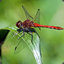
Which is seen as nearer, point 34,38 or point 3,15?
point 34,38

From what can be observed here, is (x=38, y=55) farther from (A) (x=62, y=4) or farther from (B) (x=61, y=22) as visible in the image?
(A) (x=62, y=4)

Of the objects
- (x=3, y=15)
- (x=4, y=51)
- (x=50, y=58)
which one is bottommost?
(x=50, y=58)

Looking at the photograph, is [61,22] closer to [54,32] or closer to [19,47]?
[54,32]

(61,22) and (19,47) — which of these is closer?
(19,47)

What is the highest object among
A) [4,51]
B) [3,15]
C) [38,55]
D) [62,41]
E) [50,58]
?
[3,15]

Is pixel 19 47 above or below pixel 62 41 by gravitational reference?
above

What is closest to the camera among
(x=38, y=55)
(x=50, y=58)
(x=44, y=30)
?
(x=38, y=55)

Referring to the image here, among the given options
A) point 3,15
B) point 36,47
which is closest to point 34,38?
point 36,47

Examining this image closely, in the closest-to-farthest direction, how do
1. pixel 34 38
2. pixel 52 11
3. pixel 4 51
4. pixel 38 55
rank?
pixel 38 55, pixel 34 38, pixel 4 51, pixel 52 11

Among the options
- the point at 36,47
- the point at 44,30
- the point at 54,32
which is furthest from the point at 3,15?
the point at 36,47
